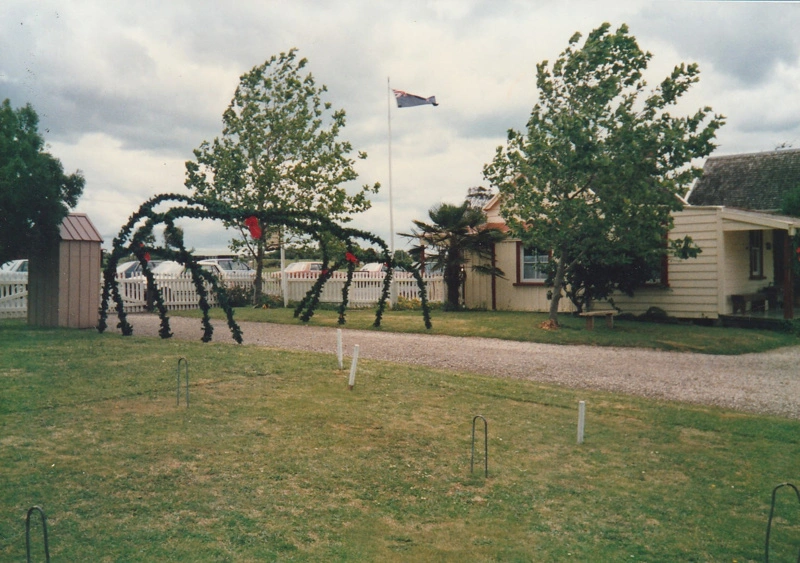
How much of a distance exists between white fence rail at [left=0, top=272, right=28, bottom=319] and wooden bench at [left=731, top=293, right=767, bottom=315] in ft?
63.8

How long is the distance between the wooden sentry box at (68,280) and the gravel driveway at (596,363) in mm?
1354

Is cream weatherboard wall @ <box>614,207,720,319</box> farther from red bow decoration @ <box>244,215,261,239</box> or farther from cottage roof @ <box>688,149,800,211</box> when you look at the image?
red bow decoration @ <box>244,215,261,239</box>

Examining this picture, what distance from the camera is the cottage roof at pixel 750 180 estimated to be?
2523cm

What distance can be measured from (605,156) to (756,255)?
31.1 ft

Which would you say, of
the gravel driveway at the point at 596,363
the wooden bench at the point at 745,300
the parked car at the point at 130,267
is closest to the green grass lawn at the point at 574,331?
the gravel driveway at the point at 596,363

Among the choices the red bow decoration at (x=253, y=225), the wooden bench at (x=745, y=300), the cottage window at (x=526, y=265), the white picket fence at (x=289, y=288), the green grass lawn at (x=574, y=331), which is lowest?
the green grass lawn at (x=574, y=331)

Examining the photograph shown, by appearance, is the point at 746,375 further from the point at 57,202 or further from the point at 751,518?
the point at 57,202

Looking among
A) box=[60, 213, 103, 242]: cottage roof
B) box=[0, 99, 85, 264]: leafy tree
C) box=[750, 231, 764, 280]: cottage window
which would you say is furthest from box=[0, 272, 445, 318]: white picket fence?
box=[750, 231, 764, 280]: cottage window

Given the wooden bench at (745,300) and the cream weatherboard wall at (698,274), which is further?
the wooden bench at (745,300)

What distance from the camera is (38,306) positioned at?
50.1ft

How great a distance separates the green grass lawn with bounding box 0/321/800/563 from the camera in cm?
Result: 460

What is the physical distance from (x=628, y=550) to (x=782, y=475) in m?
2.49

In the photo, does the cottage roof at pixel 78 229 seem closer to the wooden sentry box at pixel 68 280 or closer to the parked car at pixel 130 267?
the wooden sentry box at pixel 68 280

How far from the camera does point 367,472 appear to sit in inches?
232
